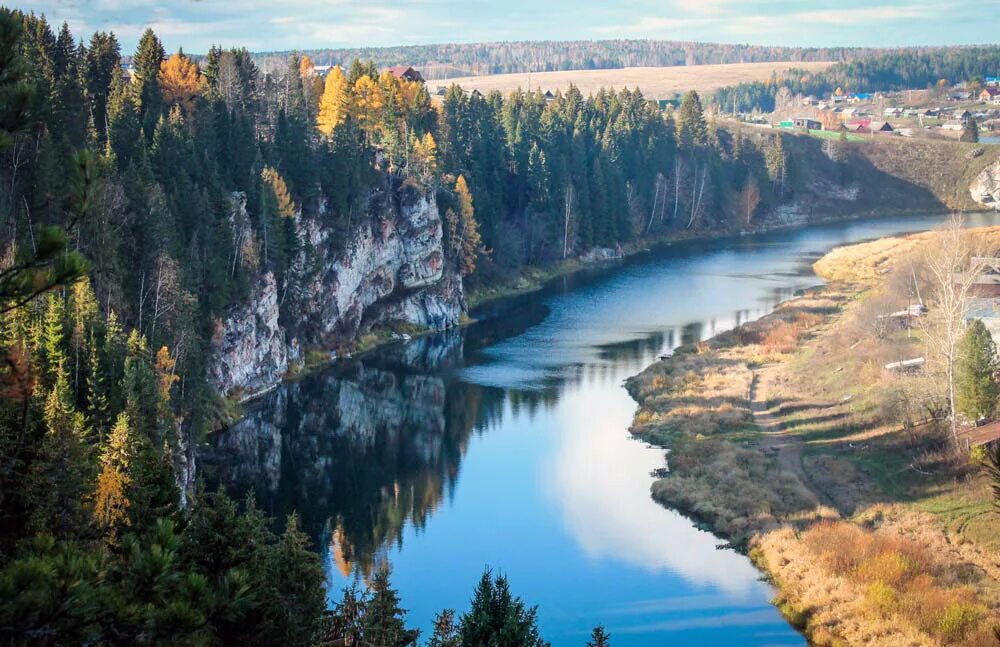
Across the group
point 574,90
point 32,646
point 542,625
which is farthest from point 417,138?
point 32,646

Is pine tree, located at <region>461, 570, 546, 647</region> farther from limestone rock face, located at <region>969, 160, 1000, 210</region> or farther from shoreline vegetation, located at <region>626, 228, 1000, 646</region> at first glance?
limestone rock face, located at <region>969, 160, 1000, 210</region>

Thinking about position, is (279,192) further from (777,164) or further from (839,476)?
(777,164)

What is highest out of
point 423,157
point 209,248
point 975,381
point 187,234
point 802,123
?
point 802,123

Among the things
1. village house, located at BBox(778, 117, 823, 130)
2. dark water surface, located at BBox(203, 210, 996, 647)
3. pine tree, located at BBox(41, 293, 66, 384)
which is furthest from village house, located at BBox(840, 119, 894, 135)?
pine tree, located at BBox(41, 293, 66, 384)

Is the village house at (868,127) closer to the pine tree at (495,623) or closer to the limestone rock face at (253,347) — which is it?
the limestone rock face at (253,347)

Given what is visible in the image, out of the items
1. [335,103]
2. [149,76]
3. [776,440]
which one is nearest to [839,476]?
[776,440]

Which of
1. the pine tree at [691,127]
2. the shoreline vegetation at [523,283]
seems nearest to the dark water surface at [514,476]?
the shoreline vegetation at [523,283]
